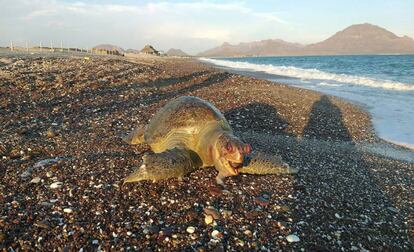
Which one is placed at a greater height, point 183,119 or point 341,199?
point 183,119

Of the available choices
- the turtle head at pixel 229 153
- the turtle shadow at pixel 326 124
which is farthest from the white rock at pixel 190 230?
the turtle shadow at pixel 326 124

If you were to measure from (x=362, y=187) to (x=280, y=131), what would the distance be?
3427 millimetres

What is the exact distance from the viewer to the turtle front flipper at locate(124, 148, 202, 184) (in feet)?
15.0

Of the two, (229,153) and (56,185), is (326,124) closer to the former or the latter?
(229,153)

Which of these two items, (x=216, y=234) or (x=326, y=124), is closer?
(x=216, y=234)

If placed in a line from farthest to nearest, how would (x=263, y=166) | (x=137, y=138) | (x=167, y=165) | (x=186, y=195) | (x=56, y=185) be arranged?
(x=137, y=138), (x=263, y=166), (x=167, y=165), (x=56, y=185), (x=186, y=195)

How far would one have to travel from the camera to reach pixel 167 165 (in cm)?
473

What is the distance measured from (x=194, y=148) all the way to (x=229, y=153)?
936 millimetres

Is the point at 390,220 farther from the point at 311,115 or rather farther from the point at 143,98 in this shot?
the point at 143,98

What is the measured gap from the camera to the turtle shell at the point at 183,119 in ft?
18.1

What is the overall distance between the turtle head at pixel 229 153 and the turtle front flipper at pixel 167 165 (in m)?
0.42

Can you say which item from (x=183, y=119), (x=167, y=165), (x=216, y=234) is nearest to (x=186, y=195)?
(x=167, y=165)

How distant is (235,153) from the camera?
452cm

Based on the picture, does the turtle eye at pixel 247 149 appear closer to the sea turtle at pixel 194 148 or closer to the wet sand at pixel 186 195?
the sea turtle at pixel 194 148
